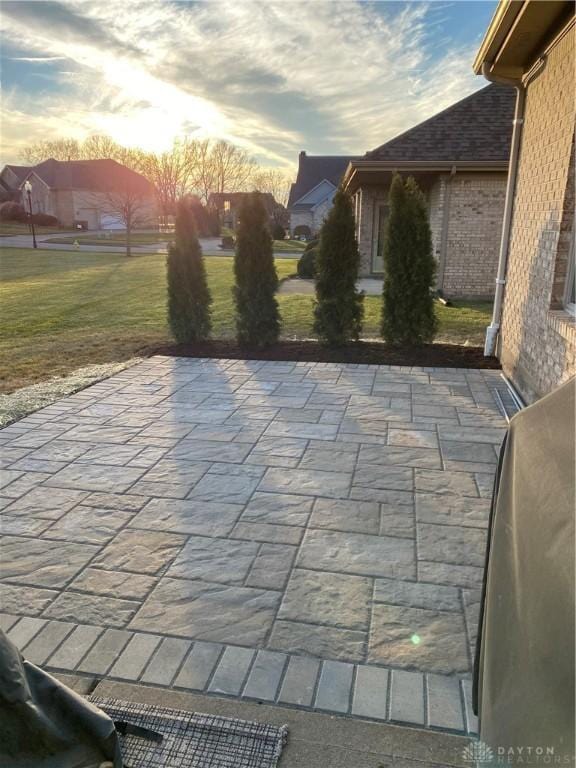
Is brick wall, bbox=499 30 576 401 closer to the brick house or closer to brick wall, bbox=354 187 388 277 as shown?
the brick house

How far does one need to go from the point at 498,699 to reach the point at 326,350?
6208 mm

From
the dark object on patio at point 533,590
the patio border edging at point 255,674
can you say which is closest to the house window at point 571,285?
the patio border edging at point 255,674

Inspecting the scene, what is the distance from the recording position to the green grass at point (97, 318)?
736 cm

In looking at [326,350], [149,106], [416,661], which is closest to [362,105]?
[149,106]

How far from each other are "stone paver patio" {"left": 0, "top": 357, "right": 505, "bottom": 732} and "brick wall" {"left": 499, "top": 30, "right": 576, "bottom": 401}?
2.17 feet

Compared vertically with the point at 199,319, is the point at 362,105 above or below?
above

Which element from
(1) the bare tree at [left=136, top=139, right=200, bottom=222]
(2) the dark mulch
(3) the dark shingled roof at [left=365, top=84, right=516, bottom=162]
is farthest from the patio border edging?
(1) the bare tree at [left=136, top=139, right=200, bottom=222]

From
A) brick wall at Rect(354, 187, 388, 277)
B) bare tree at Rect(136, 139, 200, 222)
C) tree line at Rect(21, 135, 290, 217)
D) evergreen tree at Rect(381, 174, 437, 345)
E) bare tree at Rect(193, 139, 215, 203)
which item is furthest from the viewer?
bare tree at Rect(193, 139, 215, 203)

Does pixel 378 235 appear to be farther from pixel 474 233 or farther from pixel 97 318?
pixel 97 318

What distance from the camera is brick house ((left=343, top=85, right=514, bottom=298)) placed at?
39.3 ft

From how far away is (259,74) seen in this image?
5.03m

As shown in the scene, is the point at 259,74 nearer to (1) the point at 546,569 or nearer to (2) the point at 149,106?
(2) the point at 149,106

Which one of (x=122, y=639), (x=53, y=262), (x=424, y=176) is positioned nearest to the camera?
(x=122, y=639)

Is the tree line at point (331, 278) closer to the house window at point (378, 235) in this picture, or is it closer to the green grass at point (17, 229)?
the house window at point (378, 235)
